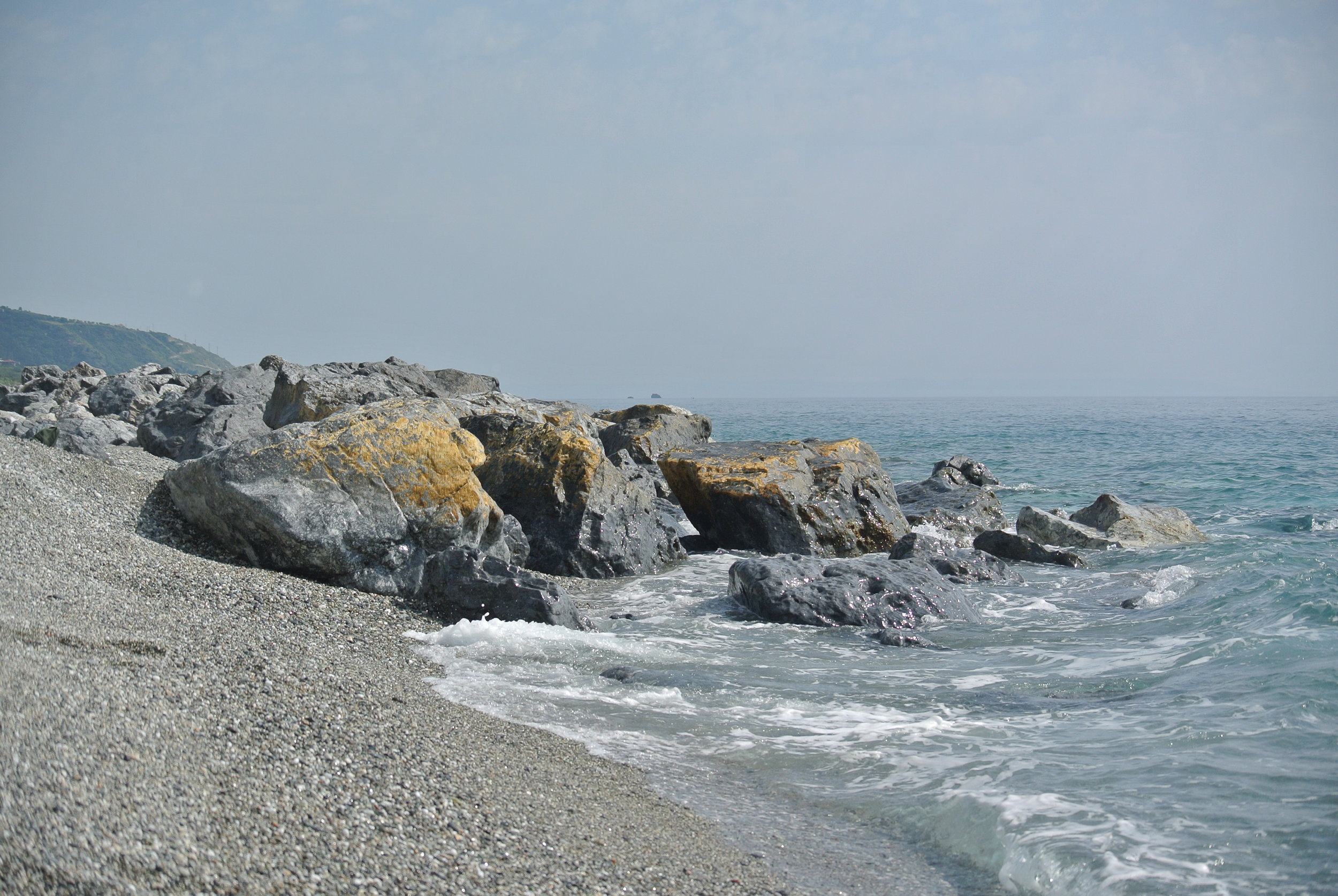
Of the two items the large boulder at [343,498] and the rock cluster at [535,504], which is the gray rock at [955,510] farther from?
the large boulder at [343,498]

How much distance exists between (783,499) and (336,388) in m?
8.24

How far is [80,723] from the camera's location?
3867 mm

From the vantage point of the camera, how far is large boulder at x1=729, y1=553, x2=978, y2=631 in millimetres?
9508

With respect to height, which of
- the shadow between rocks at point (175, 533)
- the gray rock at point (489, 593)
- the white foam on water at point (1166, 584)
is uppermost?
the shadow between rocks at point (175, 533)

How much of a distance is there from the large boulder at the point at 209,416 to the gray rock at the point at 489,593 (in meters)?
8.49

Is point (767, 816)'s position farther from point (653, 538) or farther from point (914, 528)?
point (914, 528)

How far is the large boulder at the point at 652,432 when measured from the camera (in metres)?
17.8

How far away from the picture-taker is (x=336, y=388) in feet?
50.0

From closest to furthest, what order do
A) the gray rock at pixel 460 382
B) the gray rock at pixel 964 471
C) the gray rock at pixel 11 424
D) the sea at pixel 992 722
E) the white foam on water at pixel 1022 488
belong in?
the sea at pixel 992 722
the gray rock at pixel 11 424
the gray rock at pixel 460 382
the gray rock at pixel 964 471
the white foam on water at pixel 1022 488

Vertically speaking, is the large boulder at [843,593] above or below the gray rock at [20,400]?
below

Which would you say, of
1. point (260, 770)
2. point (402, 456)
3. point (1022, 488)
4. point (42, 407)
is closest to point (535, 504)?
point (402, 456)

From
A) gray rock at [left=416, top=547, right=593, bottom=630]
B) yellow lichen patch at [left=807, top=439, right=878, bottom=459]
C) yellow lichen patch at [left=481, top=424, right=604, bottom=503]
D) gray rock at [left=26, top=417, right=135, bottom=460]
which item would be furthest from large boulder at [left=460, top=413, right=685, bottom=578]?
gray rock at [left=26, top=417, right=135, bottom=460]

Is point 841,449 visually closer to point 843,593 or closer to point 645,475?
point 645,475

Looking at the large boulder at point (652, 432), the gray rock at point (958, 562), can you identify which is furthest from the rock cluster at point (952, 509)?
the large boulder at point (652, 432)
